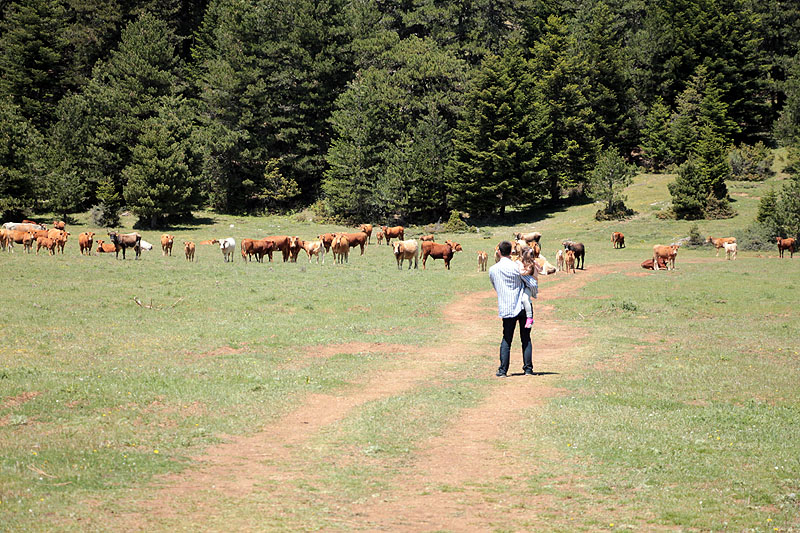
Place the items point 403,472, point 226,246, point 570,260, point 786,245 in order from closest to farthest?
point 403,472 → point 570,260 → point 226,246 → point 786,245

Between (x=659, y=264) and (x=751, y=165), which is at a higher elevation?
(x=751, y=165)

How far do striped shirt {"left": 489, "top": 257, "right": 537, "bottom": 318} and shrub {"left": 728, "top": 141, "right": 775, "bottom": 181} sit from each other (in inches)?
2550

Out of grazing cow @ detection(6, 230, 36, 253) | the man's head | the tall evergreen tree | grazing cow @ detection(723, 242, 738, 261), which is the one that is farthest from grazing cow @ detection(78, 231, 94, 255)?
the tall evergreen tree

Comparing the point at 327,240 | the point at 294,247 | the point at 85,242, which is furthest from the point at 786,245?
the point at 85,242

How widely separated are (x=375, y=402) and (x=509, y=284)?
11.4 feet

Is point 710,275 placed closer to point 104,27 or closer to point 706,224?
point 706,224

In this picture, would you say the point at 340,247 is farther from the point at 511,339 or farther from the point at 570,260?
the point at 511,339

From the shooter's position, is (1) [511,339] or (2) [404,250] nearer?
(1) [511,339]

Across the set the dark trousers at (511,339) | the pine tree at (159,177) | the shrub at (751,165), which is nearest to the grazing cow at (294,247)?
the pine tree at (159,177)

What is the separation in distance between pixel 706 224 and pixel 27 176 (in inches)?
2086

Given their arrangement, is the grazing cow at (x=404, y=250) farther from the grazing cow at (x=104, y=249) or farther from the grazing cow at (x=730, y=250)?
the grazing cow at (x=730, y=250)

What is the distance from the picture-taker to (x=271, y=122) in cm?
7694

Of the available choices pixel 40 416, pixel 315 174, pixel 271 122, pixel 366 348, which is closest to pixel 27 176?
pixel 271 122

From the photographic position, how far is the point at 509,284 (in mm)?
14180
